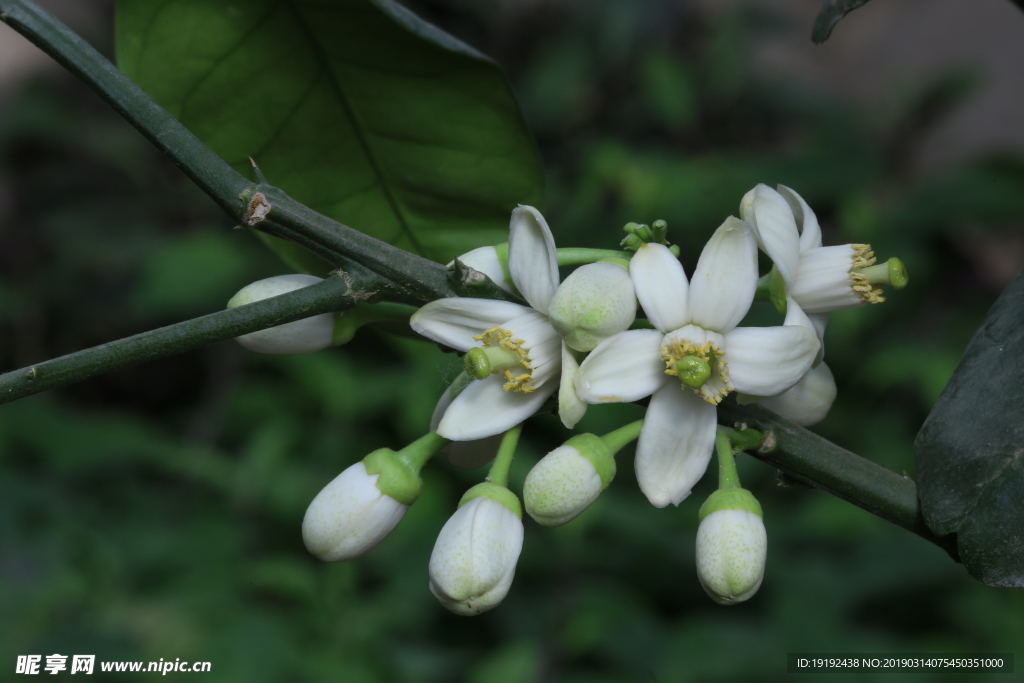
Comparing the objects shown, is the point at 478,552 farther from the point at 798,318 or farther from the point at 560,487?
the point at 798,318

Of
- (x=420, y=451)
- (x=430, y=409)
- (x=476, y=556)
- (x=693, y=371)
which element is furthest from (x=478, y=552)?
(x=430, y=409)

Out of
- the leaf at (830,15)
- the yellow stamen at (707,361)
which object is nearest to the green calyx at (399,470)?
the yellow stamen at (707,361)

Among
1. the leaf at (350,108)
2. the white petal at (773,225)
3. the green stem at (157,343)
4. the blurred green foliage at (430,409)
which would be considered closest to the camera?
the green stem at (157,343)

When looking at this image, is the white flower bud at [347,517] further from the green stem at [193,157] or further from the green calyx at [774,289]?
the green calyx at [774,289]

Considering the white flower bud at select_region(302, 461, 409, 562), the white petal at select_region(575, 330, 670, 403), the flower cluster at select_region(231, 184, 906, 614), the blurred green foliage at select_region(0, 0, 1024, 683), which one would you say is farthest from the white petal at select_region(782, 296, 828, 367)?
the blurred green foliage at select_region(0, 0, 1024, 683)

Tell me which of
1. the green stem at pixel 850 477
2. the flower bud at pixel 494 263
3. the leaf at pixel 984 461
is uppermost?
the flower bud at pixel 494 263

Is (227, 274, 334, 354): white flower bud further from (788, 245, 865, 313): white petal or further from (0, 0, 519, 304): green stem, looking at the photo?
(788, 245, 865, 313): white petal

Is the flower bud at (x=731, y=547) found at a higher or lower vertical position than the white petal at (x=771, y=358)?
lower
